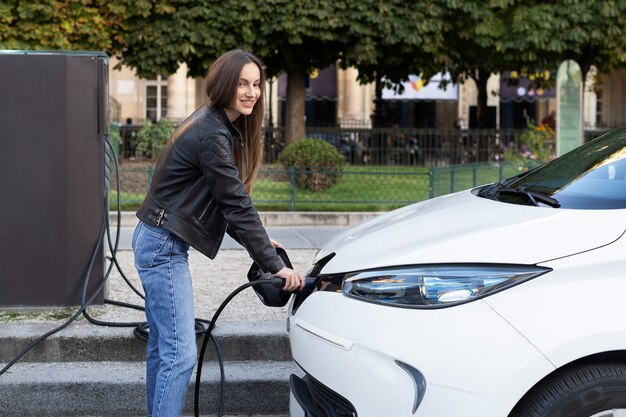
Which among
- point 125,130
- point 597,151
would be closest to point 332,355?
point 597,151

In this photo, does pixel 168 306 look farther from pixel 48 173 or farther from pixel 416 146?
pixel 416 146

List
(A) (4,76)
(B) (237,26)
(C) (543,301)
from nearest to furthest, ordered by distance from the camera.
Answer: (C) (543,301), (A) (4,76), (B) (237,26)

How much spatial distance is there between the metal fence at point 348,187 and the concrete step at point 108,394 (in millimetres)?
9480

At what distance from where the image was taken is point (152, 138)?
2100cm

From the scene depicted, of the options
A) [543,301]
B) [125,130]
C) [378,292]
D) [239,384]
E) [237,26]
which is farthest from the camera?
[125,130]

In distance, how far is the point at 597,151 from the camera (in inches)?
179

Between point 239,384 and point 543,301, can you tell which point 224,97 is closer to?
point 543,301

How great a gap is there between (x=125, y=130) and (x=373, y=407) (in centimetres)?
2013

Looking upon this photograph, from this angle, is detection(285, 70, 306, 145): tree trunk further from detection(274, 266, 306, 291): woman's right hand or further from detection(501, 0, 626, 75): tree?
detection(274, 266, 306, 291): woman's right hand

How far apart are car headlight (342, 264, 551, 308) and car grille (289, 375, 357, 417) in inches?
16.0

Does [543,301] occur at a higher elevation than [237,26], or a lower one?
lower

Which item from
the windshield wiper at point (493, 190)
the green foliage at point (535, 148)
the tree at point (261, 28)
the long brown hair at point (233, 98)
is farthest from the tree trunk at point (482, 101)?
the long brown hair at point (233, 98)

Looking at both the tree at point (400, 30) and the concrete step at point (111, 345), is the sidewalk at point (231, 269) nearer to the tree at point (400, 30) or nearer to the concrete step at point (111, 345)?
the concrete step at point (111, 345)

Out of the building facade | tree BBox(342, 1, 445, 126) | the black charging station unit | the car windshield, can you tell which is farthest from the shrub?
the building facade
